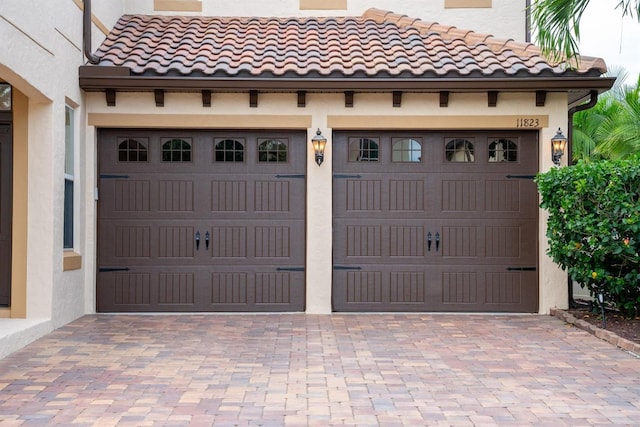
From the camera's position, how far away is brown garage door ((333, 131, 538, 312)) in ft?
33.8

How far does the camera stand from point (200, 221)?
10.3 meters

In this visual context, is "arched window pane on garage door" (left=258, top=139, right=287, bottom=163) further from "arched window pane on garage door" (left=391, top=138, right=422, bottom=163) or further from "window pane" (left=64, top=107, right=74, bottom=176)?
"window pane" (left=64, top=107, right=74, bottom=176)

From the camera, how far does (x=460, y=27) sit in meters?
12.5

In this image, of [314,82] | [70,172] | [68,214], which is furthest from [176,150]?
[314,82]

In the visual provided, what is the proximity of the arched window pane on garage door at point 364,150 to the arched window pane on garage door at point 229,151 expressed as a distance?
157 cm

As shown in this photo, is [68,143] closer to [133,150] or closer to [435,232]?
[133,150]

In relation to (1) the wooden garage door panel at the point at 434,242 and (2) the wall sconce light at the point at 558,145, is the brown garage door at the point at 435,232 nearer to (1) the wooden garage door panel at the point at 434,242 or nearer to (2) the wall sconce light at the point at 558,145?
(1) the wooden garage door panel at the point at 434,242

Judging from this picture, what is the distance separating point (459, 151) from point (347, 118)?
1684 mm

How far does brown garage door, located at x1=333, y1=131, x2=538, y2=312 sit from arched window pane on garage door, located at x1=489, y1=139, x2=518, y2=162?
6cm

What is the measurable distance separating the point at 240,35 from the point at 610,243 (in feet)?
21.1

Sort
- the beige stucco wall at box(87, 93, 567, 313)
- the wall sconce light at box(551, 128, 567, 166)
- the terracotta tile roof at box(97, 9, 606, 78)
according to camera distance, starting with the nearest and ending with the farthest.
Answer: the terracotta tile roof at box(97, 9, 606, 78) → the wall sconce light at box(551, 128, 567, 166) → the beige stucco wall at box(87, 93, 567, 313)

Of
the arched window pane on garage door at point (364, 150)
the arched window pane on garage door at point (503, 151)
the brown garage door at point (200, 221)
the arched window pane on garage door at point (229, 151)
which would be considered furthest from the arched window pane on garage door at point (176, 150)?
the arched window pane on garage door at point (503, 151)

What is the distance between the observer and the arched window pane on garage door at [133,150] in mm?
10281

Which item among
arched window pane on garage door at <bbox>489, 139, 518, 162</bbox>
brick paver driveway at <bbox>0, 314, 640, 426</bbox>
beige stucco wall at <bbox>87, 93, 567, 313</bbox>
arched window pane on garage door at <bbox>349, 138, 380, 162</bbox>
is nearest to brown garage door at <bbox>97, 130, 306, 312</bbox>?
beige stucco wall at <bbox>87, 93, 567, 313</bbox>
